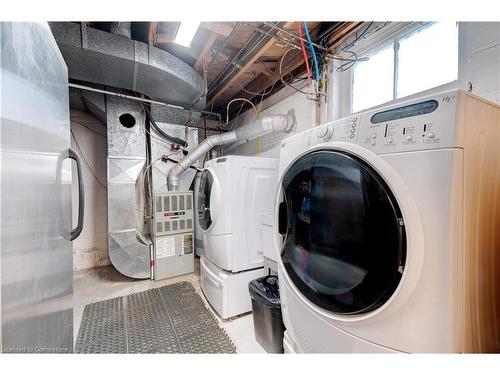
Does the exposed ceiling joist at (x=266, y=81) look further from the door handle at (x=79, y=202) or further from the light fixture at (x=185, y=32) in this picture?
the door handle at (x=79, y=202)

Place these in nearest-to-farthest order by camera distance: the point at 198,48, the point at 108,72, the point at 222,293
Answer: the point at 222,293 < the point at 108,72 < the point at 198,48

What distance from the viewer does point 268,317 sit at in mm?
1327

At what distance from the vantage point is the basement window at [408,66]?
113cm

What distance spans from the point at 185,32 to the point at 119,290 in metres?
2.63

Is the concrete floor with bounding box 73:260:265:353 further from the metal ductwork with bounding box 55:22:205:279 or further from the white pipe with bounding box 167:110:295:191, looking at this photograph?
the white pipe with bounding box 167:110:295:191

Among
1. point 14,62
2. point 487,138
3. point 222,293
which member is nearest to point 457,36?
point 487,138

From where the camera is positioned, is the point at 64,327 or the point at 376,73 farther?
the point at 376,73

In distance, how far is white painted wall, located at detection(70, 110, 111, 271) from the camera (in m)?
2.83

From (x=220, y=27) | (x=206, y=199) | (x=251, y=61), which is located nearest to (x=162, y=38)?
(x=220, y=27)

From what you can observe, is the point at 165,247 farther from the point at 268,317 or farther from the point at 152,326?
the point at 268,317

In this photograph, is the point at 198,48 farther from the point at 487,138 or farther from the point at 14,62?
the point at 487,138

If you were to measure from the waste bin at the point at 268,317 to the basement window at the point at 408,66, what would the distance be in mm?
1552
